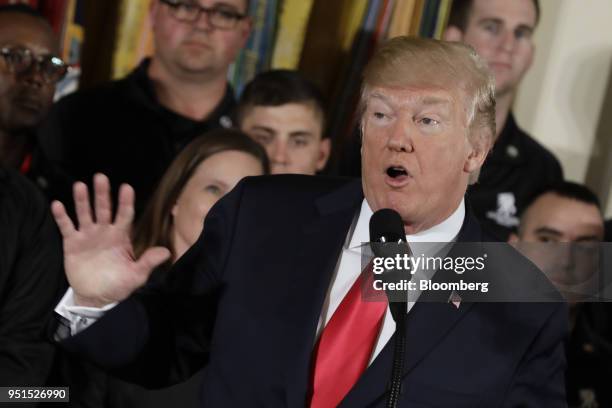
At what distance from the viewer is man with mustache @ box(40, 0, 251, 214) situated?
231 centimetres

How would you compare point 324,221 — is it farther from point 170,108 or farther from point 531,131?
point 531,131

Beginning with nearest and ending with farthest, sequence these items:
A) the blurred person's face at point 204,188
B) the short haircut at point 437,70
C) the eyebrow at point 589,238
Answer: the short haircut at point 437,70, the blurred person's face at point 204,188, the eyebrow at point 589,238

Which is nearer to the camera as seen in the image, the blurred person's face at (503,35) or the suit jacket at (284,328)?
the suit jacket at (284,328)

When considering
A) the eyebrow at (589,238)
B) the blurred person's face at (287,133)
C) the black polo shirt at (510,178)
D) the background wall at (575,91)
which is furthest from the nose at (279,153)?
the background wall at (575,91)

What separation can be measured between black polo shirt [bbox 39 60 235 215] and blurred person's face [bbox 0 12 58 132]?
0.13 meters

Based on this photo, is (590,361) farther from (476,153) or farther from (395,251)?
(395,251)

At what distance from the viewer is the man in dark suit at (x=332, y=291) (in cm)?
123

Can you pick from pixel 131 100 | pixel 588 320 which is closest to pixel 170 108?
pixel 131 100

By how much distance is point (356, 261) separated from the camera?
4.34 feet

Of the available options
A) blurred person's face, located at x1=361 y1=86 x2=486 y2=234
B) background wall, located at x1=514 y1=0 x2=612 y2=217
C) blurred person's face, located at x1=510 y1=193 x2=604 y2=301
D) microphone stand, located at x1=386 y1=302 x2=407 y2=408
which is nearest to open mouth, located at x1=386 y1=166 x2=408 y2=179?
blurred person's face, located at x1=361 y1=86 x2=486 y2=234

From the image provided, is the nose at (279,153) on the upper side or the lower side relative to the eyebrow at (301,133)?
lower

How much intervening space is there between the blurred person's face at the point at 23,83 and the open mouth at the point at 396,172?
109 cm

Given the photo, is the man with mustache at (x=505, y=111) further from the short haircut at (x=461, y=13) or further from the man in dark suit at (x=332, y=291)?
the man in dark suit at (x=332, y=291)

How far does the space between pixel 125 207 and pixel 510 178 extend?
56.3 inches
